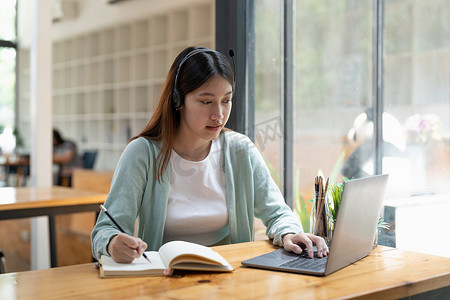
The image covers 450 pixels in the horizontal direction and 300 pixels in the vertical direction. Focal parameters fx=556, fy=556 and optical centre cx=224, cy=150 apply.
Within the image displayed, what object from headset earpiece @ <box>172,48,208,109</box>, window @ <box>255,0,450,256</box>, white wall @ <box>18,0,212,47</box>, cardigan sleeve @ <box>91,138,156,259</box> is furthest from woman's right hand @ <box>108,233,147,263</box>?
white wall @ <box>18,0,212,47</box>

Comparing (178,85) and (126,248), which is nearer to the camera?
(126,248)

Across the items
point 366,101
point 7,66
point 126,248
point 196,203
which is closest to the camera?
point 126,248

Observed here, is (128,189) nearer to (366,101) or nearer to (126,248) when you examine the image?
(126,248)

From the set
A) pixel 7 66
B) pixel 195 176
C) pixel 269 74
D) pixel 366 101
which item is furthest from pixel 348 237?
pixel 7 66

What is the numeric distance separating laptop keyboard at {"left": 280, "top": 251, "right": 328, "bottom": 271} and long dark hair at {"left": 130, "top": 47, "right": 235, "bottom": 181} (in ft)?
1.78

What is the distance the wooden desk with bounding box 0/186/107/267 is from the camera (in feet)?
8.50

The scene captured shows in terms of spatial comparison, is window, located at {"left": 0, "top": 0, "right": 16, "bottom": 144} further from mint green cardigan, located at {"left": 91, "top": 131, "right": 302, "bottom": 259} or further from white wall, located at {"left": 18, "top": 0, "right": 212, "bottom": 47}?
mint green cardigan, located at {"left": 91, "top": 131, "right": 302, "bottom": 259}

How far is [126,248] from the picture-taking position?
1.34 metres

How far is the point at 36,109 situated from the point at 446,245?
3121 millimetres

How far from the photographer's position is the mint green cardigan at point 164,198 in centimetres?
167

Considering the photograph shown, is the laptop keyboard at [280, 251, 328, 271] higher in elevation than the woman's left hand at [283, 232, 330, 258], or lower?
lower

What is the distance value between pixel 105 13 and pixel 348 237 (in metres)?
6.46

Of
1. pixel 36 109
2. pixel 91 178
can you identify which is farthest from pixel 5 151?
pixel 91 178

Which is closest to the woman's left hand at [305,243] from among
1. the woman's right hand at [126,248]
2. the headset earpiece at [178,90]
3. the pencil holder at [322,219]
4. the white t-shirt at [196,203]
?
the pencil holder at [322,219]
